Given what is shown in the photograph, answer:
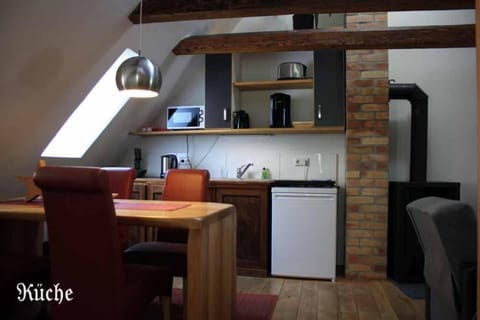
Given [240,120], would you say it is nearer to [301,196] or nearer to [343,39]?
[301,196]

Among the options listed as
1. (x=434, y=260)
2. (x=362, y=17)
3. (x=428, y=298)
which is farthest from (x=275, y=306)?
(x=362, y=17)

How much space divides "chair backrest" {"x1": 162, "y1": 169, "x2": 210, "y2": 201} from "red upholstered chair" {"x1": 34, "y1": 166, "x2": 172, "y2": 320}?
3.51ft

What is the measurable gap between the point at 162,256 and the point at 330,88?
2390 millimetres

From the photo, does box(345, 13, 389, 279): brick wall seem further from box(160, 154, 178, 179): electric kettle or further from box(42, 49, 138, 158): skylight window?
box(42, 49, 138, 158): skylight window

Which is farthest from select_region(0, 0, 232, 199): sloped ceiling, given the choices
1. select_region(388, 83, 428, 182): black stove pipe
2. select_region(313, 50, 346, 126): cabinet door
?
select_region(388, 83, 428, 182): black stove pipe

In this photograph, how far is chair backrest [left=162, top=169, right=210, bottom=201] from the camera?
267cm

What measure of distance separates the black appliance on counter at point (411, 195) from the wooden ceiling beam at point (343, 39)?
525 mm

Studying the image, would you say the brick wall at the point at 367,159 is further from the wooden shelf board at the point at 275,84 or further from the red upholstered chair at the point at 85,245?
the red upholstered chair at the point at 85,245

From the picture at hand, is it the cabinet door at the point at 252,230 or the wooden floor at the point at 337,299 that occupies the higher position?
the cabinet door at the point at 252,230

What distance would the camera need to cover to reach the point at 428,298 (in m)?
2.29

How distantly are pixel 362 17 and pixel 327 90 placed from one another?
2.50 ft

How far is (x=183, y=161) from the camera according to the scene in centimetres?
439

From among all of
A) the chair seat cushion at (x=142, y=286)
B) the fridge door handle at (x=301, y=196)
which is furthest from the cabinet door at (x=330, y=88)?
the chair seat cushion at (x=142, y=286)

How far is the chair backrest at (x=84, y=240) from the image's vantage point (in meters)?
1.55
